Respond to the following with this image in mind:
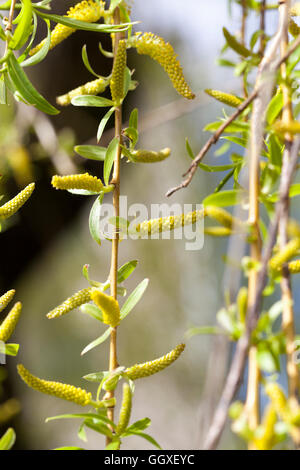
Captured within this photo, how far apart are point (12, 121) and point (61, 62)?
30 cm

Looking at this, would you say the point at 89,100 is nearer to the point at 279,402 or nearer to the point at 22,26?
the point at 22,26

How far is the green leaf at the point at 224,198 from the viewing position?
11.2 inches

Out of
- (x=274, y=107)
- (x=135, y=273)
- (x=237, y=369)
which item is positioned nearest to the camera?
(x=237, y=369)

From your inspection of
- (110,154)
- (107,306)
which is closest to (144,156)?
(110,154)

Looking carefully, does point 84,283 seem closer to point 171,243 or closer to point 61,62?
point 171,243

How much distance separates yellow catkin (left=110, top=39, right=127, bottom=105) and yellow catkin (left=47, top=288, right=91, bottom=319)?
0.14 metres

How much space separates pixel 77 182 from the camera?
1.11ft

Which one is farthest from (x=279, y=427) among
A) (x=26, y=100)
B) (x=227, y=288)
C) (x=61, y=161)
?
(x=61, y=161)

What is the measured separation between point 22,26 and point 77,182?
0.12m

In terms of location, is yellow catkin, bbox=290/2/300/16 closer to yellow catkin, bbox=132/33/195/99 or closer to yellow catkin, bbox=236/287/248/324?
yellow catkin, bbox=132/33/195/99

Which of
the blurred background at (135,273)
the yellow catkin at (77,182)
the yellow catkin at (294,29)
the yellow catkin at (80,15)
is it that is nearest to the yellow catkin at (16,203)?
the yellow catkin at (77,182)

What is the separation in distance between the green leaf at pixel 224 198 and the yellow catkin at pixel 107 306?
3.2 inches

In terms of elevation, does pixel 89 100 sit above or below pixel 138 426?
above
